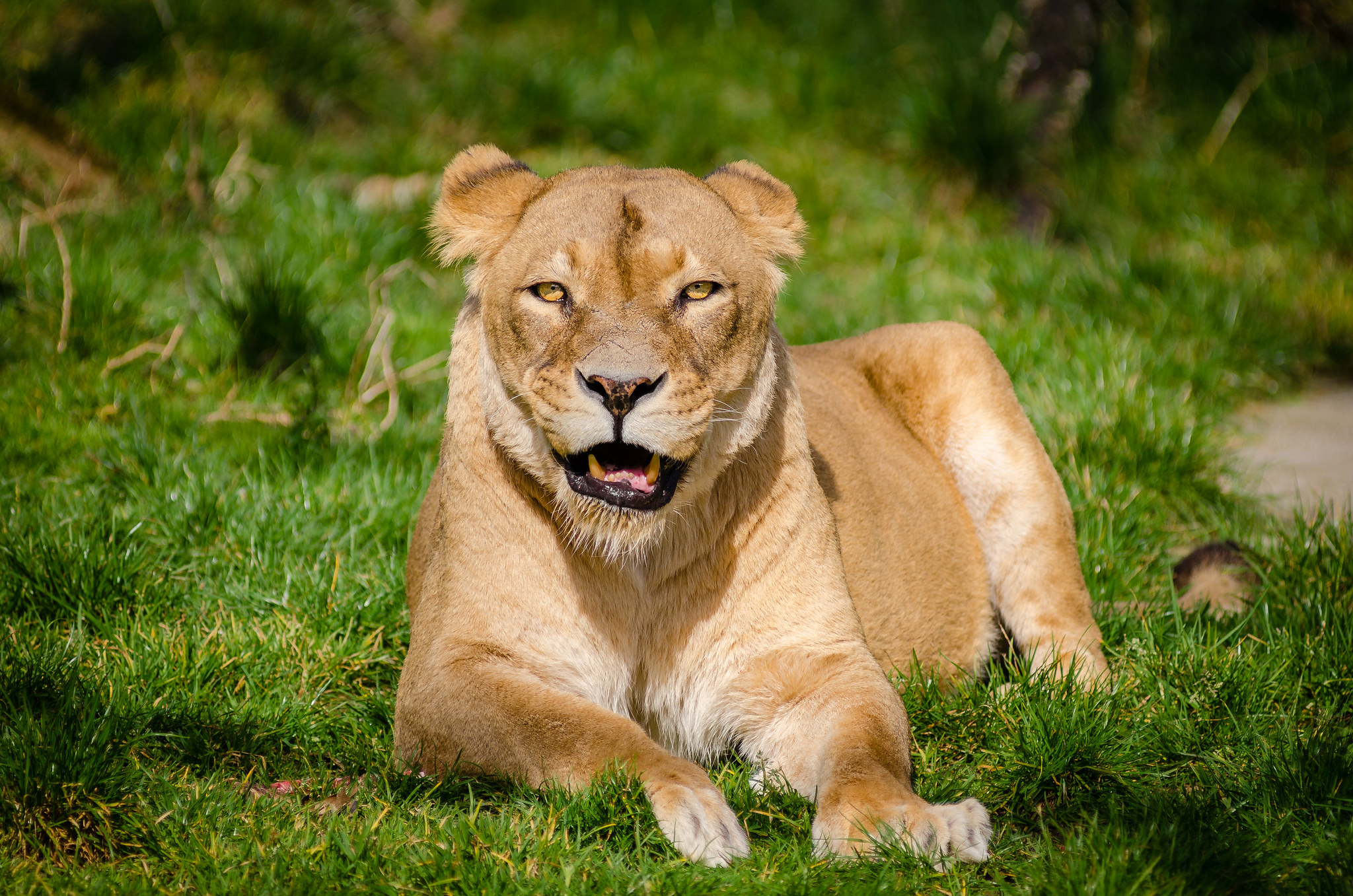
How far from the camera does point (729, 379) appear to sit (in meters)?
3.01

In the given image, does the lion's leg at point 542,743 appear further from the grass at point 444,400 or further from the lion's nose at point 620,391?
the lion's nose at point 620,391

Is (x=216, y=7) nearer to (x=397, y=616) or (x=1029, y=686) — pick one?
(x=397, y=616)

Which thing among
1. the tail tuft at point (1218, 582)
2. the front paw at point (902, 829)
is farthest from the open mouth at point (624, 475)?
the tail tuft at point (1218, 582)

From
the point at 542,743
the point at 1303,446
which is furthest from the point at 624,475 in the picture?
the point at 1303,446

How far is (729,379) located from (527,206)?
742 mm

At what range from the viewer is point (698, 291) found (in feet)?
9.86

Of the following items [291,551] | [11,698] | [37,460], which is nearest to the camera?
[11,698]

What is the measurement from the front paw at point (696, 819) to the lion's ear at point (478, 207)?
142 cm

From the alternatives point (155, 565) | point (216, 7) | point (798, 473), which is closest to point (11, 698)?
point (155, 565)

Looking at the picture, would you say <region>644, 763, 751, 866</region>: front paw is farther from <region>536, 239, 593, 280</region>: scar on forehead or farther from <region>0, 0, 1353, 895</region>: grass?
<region>536, 239, 593, 280</region>: scar on forehead

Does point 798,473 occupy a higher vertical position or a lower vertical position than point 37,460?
higher

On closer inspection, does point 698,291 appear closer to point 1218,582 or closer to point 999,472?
point 999,472

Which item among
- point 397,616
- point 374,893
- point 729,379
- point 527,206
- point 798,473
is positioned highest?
point 527,206

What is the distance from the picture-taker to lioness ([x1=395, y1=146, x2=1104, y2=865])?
9.11ft
